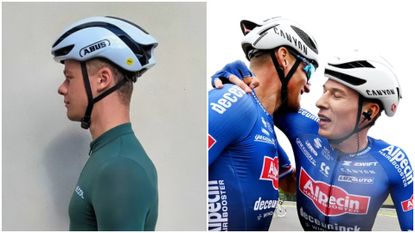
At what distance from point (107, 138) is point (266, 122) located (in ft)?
2.77

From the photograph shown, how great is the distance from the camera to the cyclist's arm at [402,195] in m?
2.70

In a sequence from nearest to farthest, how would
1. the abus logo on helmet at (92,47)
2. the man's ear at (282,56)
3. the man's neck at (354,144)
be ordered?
the abus logo on helmet at (92,47) < the man's ear at (282,56) < the man's neck at (354,144)

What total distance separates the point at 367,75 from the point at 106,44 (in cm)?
133

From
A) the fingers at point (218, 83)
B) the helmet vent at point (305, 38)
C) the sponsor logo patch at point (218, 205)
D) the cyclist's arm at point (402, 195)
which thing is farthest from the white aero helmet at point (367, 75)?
the sponsor logo patch at point (218, 205)

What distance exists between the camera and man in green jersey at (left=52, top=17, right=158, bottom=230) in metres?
2.00

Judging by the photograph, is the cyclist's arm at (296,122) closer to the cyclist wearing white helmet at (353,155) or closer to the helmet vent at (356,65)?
the cyclist wearing white helmet at (353,155)

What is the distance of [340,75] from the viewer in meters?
2.62

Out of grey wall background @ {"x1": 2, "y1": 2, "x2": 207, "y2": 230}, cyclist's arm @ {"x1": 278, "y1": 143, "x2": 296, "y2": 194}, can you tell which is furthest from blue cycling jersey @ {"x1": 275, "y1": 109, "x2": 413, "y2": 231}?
grey wall background @ {"x1": 2, "y1": 2, "x2": 207, "y2": 230}

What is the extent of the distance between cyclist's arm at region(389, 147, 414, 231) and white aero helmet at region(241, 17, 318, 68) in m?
0.74

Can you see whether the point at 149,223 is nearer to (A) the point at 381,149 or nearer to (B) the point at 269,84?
(B) the point at 269,84

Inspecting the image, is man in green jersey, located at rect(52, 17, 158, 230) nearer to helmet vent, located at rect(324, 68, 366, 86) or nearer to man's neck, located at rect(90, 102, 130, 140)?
man's neck, located at rect(90, 102, 130, 140)

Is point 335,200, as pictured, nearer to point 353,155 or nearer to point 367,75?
point 353,155

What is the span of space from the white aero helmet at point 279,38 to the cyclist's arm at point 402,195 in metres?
0.74

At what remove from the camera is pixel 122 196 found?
1901mm
